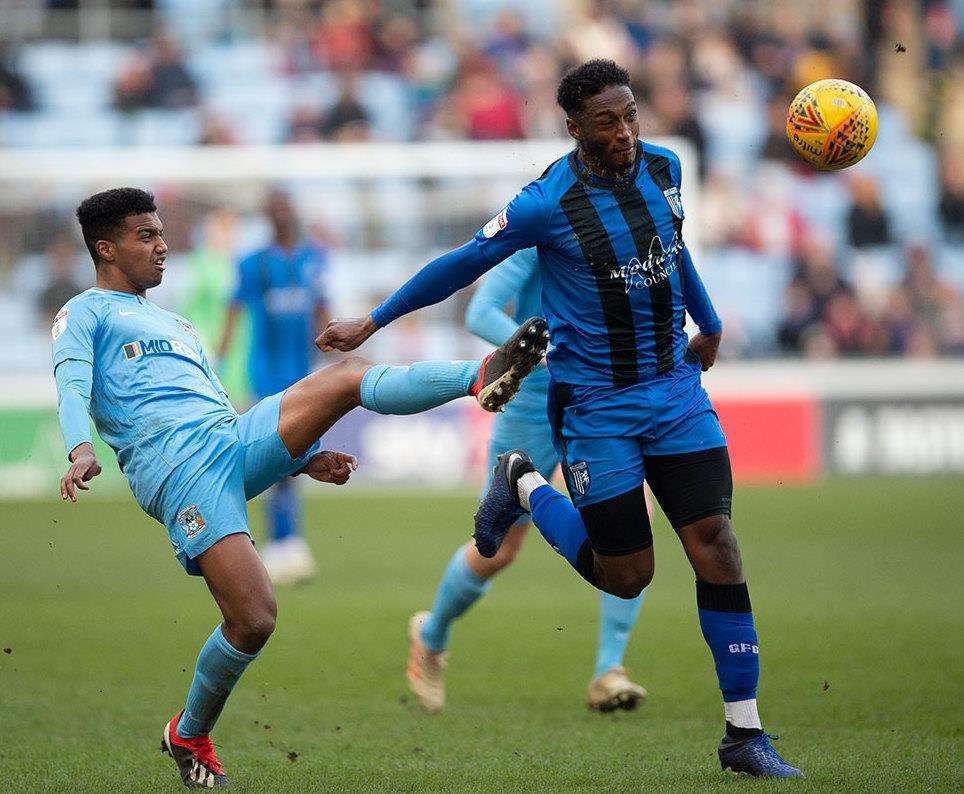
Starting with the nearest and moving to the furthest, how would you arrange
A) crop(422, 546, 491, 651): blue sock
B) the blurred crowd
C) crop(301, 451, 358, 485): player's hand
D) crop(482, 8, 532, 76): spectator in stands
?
crop(301, 451, 358, 485): player's hand < crop(422, 546, 491, 651): blue sock < the blurred crowd < crop(482, 8, 532, 76): spectator in stands

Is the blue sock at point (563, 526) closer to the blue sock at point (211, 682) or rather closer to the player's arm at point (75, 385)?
the blue sock at point (211, 682)

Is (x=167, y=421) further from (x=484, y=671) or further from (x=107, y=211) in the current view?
(x=484, y=671)

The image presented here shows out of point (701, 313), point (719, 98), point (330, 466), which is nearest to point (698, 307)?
point (701, 313)

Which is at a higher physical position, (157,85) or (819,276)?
(157,85)

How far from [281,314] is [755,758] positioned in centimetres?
715

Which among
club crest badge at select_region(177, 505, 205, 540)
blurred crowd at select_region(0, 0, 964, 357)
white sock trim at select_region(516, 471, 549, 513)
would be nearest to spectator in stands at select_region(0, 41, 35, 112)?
blurred crowd at select_region(0, 0, 964, 357)

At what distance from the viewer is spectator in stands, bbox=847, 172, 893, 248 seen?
20344 millimetres

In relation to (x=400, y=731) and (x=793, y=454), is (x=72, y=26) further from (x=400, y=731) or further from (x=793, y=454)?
(x=400, y=731)

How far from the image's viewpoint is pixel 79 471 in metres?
4.99

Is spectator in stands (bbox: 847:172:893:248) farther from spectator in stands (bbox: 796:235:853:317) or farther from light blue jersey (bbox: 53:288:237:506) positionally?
light blue jersey (bbox: 53:288:237:506)

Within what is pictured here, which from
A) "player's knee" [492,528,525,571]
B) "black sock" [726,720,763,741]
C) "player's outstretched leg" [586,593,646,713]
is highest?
"player's knee" [492,528,525,571]

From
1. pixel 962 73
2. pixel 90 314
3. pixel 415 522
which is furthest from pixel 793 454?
pixel 90 314

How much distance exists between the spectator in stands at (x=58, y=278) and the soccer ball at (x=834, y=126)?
44.4 ft

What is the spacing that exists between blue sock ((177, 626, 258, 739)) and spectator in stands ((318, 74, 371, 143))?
15242mm
